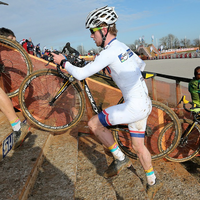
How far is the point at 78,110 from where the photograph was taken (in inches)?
151

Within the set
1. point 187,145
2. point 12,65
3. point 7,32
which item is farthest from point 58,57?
→ point 187,145

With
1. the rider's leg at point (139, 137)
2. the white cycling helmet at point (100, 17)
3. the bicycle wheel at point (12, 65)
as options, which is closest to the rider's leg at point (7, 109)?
the bicycle wheel at point (12, 65)

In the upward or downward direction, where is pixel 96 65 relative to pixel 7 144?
upward

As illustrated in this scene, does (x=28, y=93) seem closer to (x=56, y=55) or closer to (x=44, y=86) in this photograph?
(x=44, y=86)

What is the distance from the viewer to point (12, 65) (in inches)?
186

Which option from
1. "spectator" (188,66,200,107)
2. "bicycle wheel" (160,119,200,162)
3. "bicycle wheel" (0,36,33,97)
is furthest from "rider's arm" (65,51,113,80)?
"spectator" (188,66,200,107)

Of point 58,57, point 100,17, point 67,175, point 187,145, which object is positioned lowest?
point 187,145

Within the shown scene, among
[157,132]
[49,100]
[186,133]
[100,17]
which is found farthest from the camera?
[157,132]

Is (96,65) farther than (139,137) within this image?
No

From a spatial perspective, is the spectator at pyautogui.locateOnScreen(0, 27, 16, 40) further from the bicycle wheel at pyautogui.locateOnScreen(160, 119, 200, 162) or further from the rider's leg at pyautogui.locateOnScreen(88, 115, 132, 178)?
the bicycle wheel at pyautogui.locateOnScreen(160, 119, 200, 162)

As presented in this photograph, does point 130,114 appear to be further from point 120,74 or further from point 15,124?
point 15,124

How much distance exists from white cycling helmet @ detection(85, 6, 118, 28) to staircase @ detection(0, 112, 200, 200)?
197 cm

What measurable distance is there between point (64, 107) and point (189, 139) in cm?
269

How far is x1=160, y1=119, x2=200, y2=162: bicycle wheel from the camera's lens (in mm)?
4242
